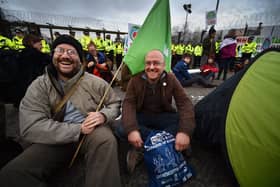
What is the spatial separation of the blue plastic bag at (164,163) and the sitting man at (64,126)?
36cm

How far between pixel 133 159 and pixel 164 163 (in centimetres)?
39

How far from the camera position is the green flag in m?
1.90

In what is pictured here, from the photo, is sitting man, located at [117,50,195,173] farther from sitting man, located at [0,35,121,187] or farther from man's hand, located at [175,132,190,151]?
sitting man, located at [0,35,121,187]

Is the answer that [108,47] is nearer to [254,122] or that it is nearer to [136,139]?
[136,139]

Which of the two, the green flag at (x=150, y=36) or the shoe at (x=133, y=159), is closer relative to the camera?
the shoe at (x=133, y=159)

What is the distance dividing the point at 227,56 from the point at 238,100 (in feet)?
18.0

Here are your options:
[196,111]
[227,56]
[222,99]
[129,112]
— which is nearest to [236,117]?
[222,99]

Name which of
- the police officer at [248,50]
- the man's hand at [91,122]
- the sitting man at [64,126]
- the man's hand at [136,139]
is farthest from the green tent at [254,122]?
the police officer at [248,50]

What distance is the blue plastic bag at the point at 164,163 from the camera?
127cm

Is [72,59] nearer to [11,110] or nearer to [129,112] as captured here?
[129,112]

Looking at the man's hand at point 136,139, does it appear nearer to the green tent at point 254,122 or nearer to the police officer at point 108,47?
the green tent at point 254,122

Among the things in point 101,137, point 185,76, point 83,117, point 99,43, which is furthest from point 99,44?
point 101,137

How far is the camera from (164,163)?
127cm

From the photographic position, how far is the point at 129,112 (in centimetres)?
156
